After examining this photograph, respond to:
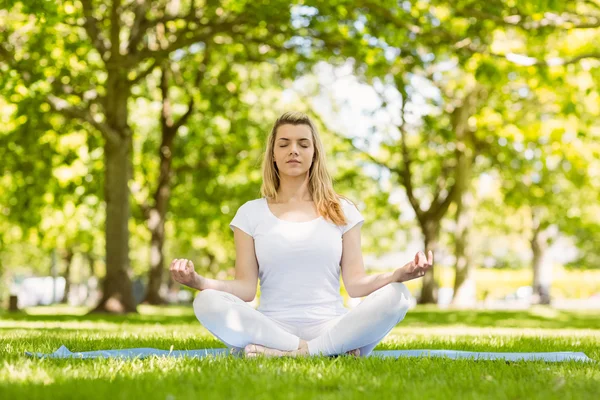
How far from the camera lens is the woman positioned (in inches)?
213

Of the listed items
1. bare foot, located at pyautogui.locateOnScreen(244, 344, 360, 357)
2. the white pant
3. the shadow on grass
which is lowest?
the shadow on grass

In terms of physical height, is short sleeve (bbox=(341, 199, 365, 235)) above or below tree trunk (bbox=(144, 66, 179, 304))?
below

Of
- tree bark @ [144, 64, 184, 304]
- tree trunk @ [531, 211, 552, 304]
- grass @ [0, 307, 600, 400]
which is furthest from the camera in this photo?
tree trunk @ [531, 211, 552, 304]

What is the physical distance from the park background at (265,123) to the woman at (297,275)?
1177 mm

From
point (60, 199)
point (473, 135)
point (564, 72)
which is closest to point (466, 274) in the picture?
point (473, 135)

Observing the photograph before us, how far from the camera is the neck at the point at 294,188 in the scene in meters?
6.25

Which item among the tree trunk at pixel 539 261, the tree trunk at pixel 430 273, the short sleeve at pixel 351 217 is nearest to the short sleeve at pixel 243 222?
the short sleeve at pixel 351 217

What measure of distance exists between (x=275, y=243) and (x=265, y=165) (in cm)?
68

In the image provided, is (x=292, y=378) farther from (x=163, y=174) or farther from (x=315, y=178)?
(x=163, y=174)

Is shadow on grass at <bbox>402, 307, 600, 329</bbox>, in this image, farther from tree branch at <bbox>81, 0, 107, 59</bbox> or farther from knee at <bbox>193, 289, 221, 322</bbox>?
knee at <bbox>193, 289, 221, 322</bbox>

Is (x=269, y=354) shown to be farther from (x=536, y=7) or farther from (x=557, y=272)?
(x=557, y=272)

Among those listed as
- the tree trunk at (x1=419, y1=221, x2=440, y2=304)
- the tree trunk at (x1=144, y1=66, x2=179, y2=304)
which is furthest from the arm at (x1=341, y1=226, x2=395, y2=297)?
the tree trunk at (x1=419, y1=221, x2=440, y2=304)

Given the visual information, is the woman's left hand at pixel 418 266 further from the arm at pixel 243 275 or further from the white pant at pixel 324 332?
the arm at pixel 243 275

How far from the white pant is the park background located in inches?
39.2
